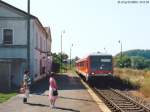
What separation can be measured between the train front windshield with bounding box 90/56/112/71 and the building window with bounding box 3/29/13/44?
283 inches

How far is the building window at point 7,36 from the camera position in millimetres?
36594

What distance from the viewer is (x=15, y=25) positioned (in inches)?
1433

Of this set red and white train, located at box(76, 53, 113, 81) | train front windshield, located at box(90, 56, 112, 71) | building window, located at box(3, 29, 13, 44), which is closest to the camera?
red and white train, located at box(76, 53, 113, 81)

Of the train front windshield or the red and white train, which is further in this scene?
the train front windshield

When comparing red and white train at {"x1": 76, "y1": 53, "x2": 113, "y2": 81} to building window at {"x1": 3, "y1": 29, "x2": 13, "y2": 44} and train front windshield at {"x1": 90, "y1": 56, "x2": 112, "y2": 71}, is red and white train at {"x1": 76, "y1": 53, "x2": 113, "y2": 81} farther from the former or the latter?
building window at {"x1": 3, "y1": 29, "x2": 13, "y2": 44}

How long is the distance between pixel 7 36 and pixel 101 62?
8.47m

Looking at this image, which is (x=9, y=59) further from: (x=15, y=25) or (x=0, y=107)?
(x=0, y=107)

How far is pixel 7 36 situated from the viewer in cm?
3669

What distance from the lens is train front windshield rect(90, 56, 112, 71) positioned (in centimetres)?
3488

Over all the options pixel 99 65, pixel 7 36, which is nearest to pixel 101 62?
pixel 99 65

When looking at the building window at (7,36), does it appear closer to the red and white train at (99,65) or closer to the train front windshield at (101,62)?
the red and white train at (99,65)

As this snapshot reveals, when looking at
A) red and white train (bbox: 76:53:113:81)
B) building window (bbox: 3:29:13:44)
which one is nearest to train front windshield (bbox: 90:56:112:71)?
red and white train (bbox: 76:53:113:81)

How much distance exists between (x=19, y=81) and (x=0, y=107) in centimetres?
1704

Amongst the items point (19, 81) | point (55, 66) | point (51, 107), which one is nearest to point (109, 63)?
point (19, 81)
